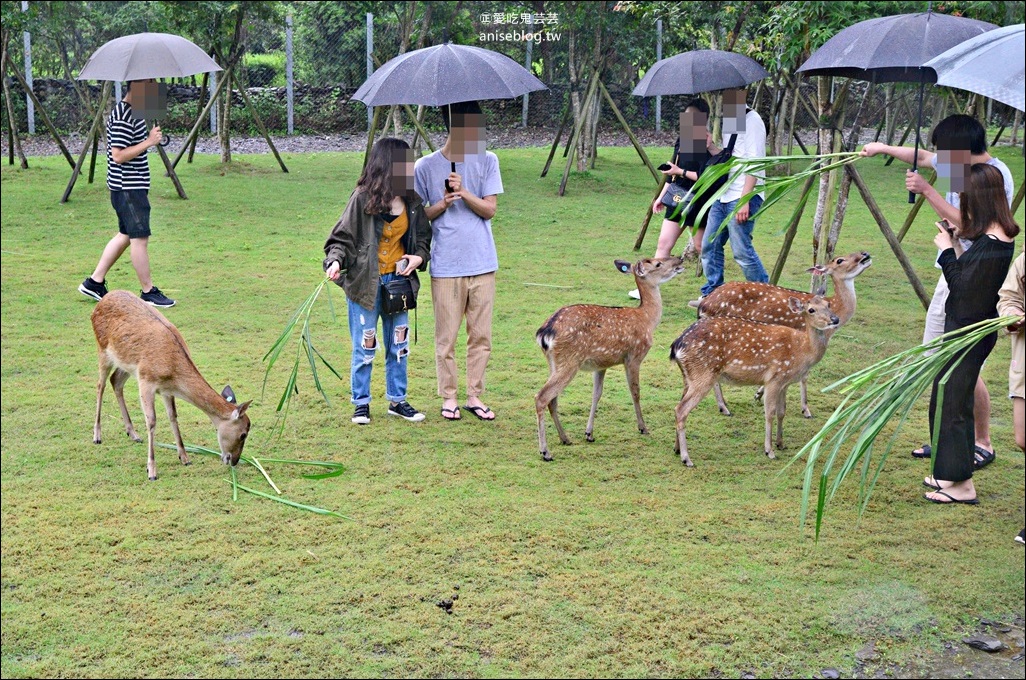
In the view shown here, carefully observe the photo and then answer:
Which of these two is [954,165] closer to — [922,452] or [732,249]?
[922,452]

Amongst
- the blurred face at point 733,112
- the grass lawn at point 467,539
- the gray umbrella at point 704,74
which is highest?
the gray umbrella at point 704,74

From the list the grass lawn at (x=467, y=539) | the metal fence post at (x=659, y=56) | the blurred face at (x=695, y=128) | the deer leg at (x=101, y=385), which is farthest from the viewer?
the metal fence post at (x=659, y=56)

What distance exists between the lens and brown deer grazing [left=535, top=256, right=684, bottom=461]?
5.91 meters

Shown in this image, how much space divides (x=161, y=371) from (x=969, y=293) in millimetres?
4056

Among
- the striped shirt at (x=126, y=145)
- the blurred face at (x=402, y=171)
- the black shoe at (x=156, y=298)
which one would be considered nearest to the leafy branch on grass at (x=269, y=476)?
the blurred face at (x=402, y=171)

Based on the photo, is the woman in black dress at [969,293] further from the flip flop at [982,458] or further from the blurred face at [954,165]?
the flip flop at [982,458]

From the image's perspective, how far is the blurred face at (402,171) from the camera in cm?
589

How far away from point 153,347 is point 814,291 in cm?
498

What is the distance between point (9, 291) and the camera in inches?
353

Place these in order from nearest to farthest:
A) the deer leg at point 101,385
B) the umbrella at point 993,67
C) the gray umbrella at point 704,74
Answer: the umbrella at point 993,67 < the deer leg at point 101,385 < the gray umbrella at point 704,74

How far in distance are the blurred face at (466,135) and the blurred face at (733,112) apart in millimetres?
2719

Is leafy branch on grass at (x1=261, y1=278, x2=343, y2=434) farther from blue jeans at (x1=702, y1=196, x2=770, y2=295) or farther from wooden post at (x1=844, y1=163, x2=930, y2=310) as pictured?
wooden post at (x1=844, y1=163, x2=930, y2=310)

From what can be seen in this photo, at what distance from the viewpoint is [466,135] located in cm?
603

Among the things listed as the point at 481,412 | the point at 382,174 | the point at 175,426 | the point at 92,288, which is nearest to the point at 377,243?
the point at 382,174
